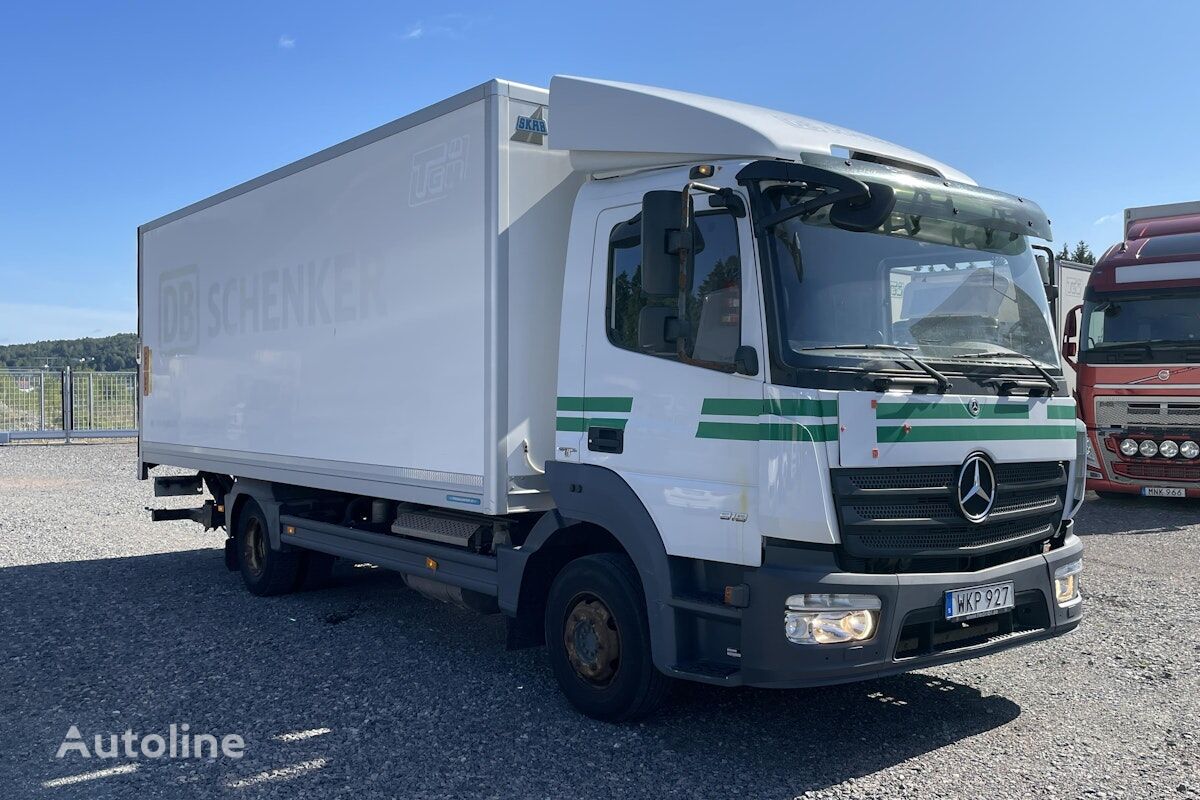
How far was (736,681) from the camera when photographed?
4207mm

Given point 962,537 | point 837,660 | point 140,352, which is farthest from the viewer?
point 140,352

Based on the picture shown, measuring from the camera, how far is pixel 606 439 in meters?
4.88

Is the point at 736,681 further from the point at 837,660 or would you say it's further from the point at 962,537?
the point at 962,537

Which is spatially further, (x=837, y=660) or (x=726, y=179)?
(x=726, y=179)

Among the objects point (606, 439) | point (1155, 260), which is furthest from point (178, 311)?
point (1155, 260)

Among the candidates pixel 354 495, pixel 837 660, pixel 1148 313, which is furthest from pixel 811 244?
pixel 1148 313

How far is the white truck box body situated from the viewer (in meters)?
5.27

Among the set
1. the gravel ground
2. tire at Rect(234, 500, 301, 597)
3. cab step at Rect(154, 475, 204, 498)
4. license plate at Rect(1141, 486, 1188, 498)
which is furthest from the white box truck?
license plate at Rect(1141, 486, 1188, 498)

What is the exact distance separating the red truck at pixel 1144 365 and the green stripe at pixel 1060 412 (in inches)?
260

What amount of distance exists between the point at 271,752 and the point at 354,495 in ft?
9.01

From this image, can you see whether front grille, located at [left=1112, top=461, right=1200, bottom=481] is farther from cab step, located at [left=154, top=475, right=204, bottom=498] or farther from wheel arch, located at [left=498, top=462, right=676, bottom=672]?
cab step, located at [left=154, top=475, right=204, bottom=498]

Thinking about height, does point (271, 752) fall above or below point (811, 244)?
below

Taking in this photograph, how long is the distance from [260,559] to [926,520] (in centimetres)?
579

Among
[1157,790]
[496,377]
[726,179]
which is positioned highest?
[726,179]
